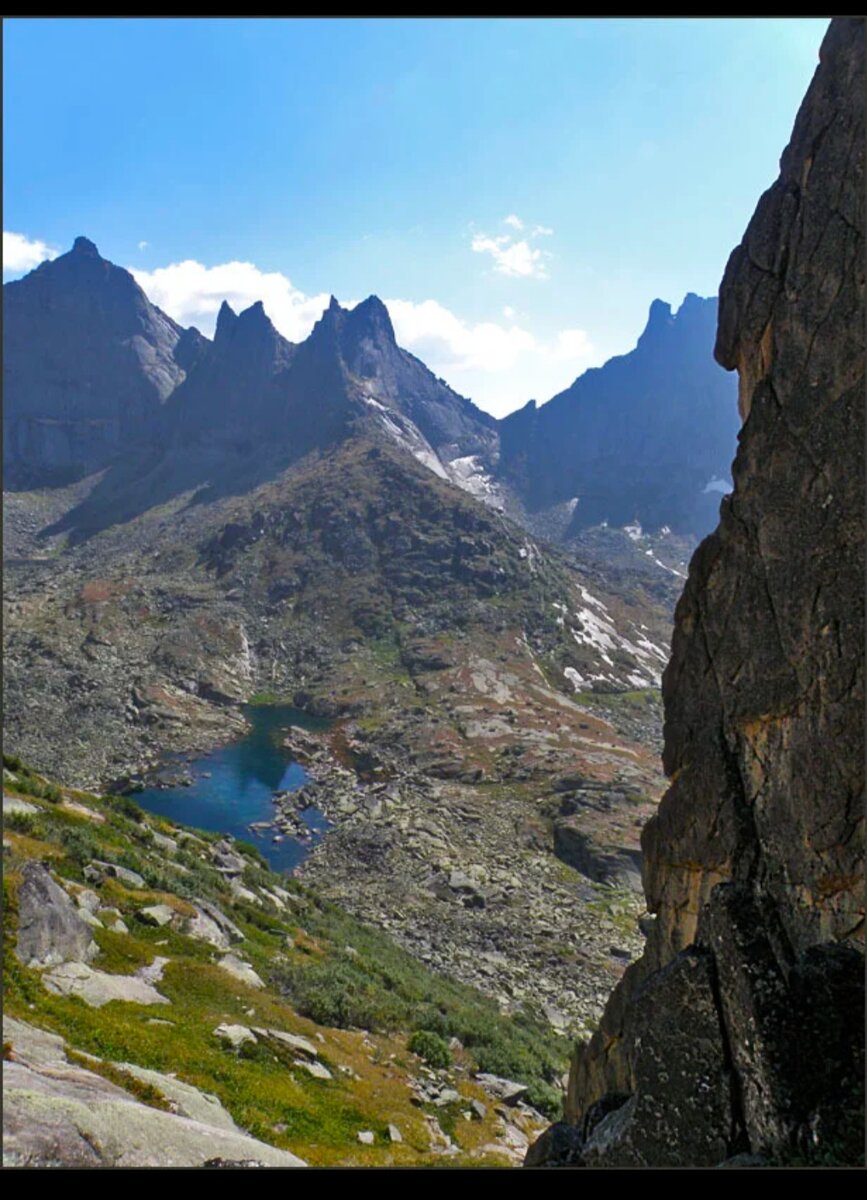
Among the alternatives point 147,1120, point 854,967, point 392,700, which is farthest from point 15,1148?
point 392,700

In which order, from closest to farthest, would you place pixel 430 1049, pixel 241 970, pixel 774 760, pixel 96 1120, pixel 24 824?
1. pixel 96 1120
2. pixel 774 760
3. pixel 430 1049
4. pixel 241 970
5. pixel 24 824

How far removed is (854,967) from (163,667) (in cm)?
11588

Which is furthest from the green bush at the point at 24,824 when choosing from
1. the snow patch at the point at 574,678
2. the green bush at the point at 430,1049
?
the snow patch at the point at 574,678

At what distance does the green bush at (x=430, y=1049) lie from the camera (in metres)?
24.8

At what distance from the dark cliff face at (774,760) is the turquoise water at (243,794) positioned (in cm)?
4962

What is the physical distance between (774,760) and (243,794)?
71630 mm

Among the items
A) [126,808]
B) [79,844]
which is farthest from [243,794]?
[79,844]

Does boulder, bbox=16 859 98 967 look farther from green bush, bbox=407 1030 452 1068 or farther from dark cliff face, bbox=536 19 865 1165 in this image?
dark cliff face, bbox=536 19 865 1165

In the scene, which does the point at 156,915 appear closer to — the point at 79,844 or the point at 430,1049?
the point at 79,844

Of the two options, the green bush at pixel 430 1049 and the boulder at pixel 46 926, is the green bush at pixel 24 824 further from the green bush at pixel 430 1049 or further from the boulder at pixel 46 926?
the green bush at pixel 430 1049

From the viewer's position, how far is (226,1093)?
51.6 ft

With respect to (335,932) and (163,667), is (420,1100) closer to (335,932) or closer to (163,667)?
(335,932)

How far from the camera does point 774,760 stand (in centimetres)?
1384

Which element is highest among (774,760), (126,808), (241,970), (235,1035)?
(774,760)
